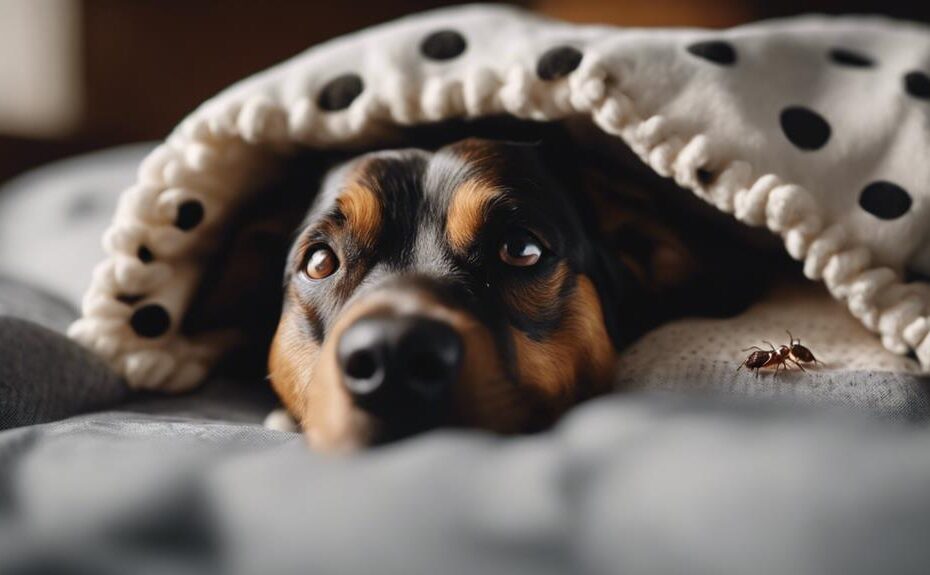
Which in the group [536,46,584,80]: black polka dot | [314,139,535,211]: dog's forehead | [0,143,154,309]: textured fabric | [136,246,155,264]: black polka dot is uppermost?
[536,46,584,80]: black polka dot

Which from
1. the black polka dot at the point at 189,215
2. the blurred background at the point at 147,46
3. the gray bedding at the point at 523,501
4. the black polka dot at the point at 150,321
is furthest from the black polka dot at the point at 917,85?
the blurred background at the point at 147,46

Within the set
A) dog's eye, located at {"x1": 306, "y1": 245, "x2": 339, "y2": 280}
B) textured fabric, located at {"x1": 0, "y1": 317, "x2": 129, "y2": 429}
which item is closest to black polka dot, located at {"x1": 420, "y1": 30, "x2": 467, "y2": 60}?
dog's eye, located at {"x1": 306, "y1": 245, "x2": 339, "y2": 280}

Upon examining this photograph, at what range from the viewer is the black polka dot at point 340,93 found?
55.8 inches

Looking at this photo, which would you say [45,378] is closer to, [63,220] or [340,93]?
[340,93]

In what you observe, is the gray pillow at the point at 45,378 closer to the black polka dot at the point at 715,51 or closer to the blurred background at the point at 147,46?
the black polka dot at the point at 715,51

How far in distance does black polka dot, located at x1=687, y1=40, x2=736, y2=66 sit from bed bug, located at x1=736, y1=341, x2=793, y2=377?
0.50 meters

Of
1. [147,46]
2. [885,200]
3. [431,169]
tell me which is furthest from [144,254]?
[147,46]

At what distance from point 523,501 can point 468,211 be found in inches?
29.4

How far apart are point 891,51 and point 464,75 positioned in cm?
75

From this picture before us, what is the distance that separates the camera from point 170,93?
340cm

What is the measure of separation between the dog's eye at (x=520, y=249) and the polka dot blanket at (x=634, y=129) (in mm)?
207

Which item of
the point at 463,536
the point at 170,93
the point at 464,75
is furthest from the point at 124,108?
the point at 463,536

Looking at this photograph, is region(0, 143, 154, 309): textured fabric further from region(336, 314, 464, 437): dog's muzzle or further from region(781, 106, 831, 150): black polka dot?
region(781, 106, 831, 150): black polka dot

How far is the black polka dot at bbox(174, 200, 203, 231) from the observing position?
1.43m
